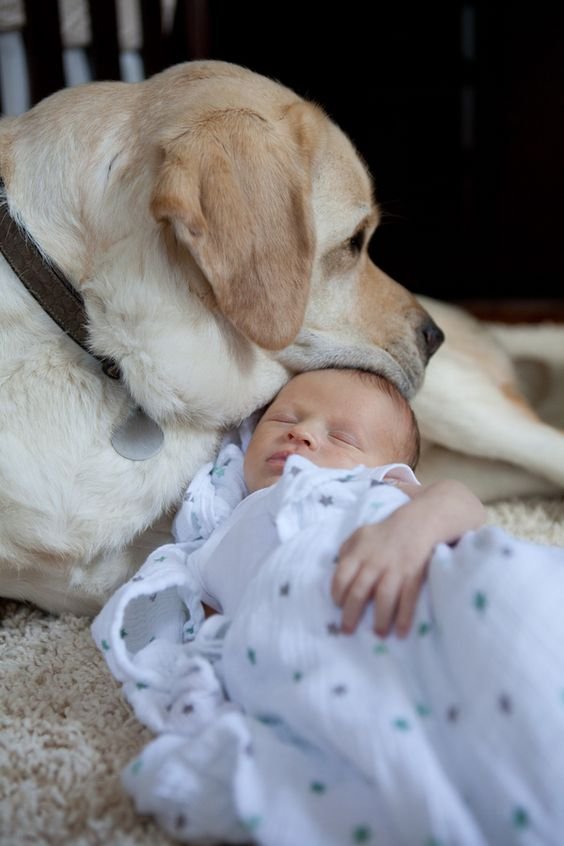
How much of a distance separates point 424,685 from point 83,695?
0.52m

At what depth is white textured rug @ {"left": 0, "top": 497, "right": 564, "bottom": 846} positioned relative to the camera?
0.96m

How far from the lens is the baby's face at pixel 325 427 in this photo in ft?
4.28

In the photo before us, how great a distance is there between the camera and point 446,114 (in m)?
4.11

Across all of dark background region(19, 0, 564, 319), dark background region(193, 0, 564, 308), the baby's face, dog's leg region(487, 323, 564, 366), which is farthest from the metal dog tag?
dark background region(193, 0, 564, 308)

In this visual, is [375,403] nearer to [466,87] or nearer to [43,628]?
[43,628]

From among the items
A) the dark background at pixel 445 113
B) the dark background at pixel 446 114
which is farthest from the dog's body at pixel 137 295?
the dark background at pixel 445 113

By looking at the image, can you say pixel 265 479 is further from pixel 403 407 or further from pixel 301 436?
pixel 403 407

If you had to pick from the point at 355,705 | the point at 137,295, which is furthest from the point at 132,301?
the point at 355,705

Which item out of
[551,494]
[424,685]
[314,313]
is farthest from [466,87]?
[424,685]

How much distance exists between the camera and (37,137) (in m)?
1.38

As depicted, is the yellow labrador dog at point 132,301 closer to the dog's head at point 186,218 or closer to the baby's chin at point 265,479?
the dog's head at point 186,218

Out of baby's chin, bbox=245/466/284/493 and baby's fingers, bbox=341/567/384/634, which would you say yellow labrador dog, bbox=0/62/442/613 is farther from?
baby's fingers, bbox=341/567/384/634

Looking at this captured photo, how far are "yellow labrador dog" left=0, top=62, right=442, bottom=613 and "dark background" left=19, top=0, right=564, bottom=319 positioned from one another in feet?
8.59

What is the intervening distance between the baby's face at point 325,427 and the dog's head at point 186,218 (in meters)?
0.06
